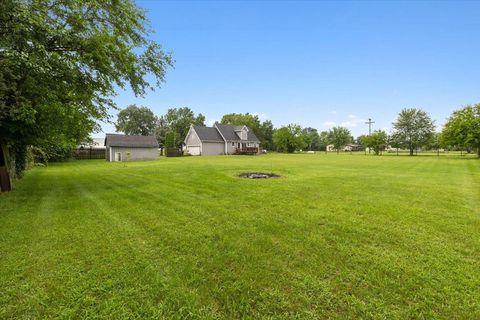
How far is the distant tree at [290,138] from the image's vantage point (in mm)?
53031

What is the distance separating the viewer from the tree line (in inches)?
1208

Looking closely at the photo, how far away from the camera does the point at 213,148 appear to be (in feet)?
130

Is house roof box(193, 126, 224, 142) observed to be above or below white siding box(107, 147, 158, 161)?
above

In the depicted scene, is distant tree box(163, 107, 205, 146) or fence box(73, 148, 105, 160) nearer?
fence box(73, 148, 105, 160)

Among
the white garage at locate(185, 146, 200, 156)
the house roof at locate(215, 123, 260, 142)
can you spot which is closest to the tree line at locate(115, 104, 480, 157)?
the white garage at locate(185, 146, 200, 156)

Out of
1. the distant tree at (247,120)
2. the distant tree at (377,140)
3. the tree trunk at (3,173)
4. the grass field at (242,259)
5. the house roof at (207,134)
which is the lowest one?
the grass field at (242,259)

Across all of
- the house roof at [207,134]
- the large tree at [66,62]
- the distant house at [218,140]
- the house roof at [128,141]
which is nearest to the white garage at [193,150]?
the distant house at [218,140]

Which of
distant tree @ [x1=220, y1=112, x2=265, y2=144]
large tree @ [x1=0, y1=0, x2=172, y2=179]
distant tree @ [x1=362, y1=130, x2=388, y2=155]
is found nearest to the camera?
large tree @ [x1=0, y1=0, x2=172, y2=179]

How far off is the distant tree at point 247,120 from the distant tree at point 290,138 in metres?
4.49

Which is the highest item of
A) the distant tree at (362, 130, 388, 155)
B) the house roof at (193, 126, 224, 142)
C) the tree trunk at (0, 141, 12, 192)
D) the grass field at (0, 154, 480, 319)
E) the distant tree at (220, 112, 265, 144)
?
the distant tree at (220, 112, 265, 144)

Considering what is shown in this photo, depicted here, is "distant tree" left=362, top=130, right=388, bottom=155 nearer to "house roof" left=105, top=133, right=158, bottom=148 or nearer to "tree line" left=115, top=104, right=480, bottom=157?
"tree line" left=115, top=104, right=480, bottom=157

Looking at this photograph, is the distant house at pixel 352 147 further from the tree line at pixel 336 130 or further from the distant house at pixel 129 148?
the distant house at pixel 129 148

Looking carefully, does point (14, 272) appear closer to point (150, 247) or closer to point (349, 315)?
point (150, 247)

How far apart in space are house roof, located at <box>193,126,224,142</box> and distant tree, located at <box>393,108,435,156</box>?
107 ft
